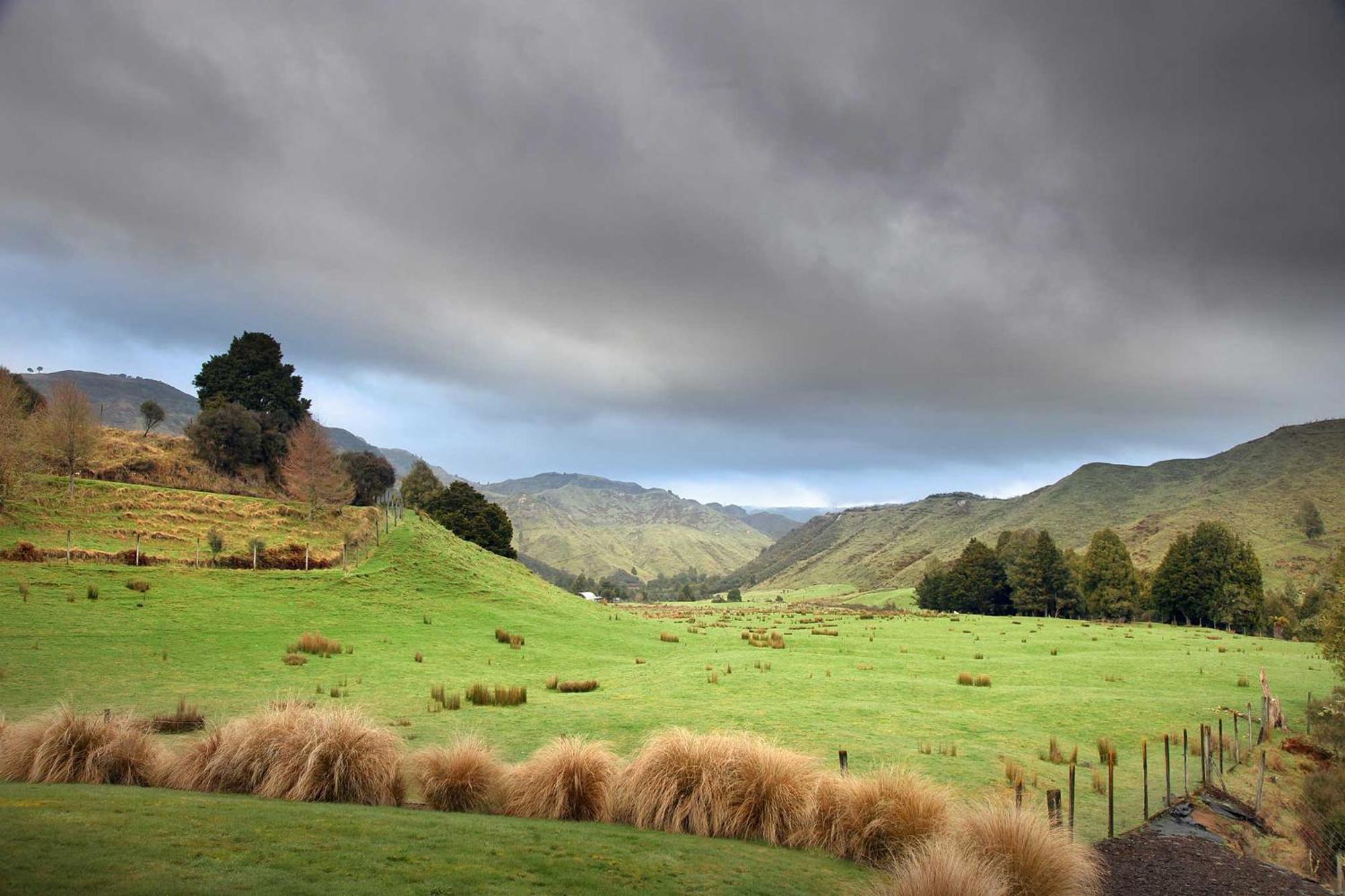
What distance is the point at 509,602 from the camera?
4231cm

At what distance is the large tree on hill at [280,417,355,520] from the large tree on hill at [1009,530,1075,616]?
251ft

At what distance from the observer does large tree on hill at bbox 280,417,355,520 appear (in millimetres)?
52438

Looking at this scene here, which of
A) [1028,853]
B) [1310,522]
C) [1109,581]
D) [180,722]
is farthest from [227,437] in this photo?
[1310,522]

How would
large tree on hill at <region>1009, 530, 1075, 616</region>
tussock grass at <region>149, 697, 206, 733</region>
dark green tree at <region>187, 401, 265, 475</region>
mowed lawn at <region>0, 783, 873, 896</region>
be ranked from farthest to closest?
large tree on hill at <region>1009, 530, 1075, 616</region> → dark green tree at <region>187, 401, 265, 475</region> → tussock grass at <region>149, 697, 206, 733</region> → mowed lawn at <region>0, 783, 873, 896</region>

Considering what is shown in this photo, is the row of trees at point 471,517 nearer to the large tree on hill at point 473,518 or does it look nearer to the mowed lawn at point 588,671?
the large tree on hill at point 473,518

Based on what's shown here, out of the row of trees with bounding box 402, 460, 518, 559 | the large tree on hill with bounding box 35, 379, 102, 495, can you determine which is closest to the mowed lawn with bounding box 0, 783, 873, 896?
the large tree on hill with bounding box 35, 379, 102, 495

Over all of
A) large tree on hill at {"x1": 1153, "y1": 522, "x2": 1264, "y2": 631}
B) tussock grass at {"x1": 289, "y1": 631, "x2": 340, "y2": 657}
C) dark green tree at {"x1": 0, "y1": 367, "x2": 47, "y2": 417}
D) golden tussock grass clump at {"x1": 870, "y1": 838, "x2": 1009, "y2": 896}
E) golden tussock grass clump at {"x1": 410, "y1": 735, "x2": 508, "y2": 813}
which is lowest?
tussock grass at {"x1": 289, "y1": 631, "x2": 340, "y2": 657}

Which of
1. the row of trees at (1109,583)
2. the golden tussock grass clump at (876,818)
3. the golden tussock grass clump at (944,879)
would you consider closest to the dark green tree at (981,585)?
the row of trees at (1109,583)

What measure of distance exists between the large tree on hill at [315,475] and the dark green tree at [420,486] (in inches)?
1150

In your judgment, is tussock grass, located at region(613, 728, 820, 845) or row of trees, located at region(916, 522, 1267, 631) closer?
tussock grass, located at region(613, 728, 820, 845)

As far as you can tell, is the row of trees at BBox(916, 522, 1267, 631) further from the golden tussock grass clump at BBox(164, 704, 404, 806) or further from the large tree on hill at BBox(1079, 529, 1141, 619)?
the golden tussock grass clump at BBox(164, 704, 404, 806)

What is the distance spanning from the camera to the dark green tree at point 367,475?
74.5m

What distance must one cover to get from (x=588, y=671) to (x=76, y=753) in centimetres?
1982

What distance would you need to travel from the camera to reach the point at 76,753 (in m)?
8.91
